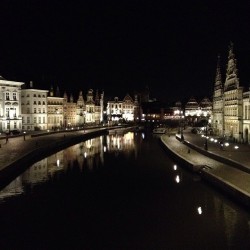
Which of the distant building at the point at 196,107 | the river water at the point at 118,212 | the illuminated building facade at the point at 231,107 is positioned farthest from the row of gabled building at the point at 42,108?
the river water at the point at 118,212

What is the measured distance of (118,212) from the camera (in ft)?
74.5

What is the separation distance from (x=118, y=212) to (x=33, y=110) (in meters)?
64.6

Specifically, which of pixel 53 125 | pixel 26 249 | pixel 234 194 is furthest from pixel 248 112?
pixel 53 125

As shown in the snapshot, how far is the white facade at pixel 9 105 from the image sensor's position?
7100cm

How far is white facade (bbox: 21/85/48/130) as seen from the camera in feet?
272

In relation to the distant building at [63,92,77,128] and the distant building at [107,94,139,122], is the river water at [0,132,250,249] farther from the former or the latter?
the distant building at [107,94,139,122]

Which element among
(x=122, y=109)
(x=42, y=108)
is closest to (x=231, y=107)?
(x=42, y=108)

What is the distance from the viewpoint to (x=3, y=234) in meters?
19.1

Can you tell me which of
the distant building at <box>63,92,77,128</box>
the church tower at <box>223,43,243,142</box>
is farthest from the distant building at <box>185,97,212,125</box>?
the church tower at <box>223,43,243,142</box>

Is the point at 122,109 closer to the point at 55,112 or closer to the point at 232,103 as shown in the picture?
the point at 55,112

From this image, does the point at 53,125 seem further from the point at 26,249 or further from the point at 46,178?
the point at 26,249

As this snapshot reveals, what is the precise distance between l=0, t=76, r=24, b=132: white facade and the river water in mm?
37175

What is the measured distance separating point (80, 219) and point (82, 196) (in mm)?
5809

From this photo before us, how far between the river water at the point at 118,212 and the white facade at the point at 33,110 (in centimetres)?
4758
